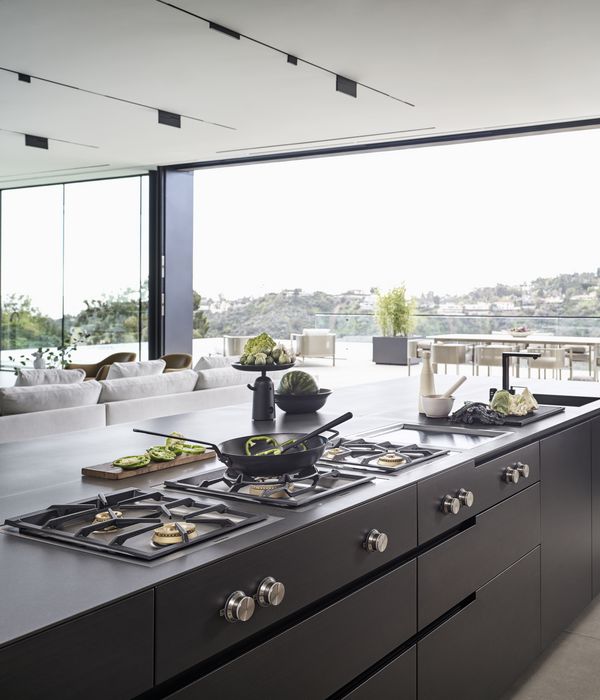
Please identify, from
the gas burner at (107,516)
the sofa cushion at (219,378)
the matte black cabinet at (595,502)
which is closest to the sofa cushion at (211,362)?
the sofa cushion at (219,378)

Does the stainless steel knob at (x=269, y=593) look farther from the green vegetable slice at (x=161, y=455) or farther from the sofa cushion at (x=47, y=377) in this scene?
the sofa cushion at (x=47, y=377)

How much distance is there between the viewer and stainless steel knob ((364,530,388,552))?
5.77ft

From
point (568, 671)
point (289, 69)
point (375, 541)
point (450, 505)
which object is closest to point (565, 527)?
point (568, 671)

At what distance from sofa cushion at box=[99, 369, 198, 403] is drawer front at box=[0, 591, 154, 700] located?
12.8 feet

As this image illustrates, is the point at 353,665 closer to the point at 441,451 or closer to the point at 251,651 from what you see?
the point at 251,651

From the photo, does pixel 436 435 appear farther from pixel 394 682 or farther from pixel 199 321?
pixel 199 321

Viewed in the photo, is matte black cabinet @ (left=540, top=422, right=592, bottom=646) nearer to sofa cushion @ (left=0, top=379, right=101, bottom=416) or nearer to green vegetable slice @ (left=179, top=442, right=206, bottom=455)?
green vegetable slice @ (left=179, top=442, right=206, bottom=455)

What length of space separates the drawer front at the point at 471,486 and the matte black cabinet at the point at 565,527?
18 centimetres

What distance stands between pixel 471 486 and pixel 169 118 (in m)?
6.24

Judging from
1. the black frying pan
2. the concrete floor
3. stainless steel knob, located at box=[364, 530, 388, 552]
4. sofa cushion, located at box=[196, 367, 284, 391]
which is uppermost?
the black frying pan

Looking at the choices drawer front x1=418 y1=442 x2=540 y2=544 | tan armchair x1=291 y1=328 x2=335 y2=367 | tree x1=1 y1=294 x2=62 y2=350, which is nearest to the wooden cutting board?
drawer front x1=418 y1=442 x2=540 y2=544

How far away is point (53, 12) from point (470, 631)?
4.45m

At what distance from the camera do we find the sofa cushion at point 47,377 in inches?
→ 194

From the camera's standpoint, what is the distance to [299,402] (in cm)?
303
